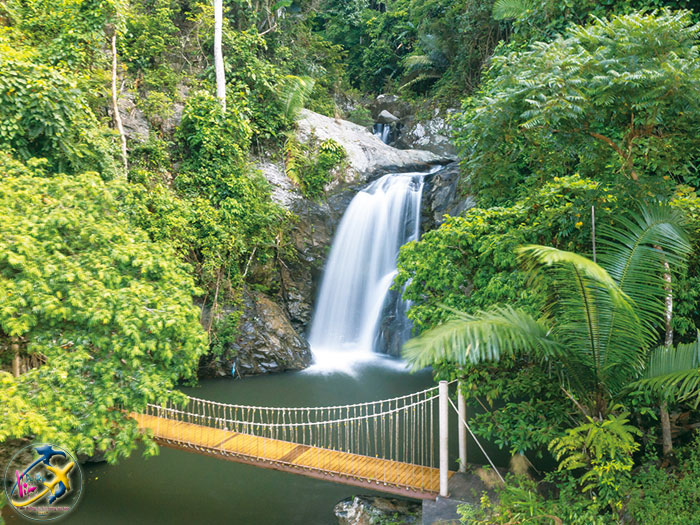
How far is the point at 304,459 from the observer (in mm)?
6449

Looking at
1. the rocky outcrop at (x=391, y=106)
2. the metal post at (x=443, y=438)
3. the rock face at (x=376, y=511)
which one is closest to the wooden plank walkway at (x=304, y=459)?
the metal post at (x=443, y=438)

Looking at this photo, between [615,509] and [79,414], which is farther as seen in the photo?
[79,414]

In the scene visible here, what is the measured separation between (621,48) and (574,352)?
3633 millimetres

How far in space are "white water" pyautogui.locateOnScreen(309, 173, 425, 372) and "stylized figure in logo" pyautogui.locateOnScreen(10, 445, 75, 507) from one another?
807 cm

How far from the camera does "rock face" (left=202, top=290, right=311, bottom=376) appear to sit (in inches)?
484

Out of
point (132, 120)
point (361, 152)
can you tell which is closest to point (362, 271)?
point (361, 152)

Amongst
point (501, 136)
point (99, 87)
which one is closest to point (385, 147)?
point (99, 87)

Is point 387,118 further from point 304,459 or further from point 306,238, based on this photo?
point 304,459

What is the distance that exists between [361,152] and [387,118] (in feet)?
18.8

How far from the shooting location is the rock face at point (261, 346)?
12.3 meters

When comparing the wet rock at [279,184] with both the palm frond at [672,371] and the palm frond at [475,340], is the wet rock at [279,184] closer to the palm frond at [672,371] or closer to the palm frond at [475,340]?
the palm frond at [475,340]

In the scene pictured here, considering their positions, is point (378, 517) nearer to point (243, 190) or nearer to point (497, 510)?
point (497, 510)

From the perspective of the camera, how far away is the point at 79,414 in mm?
4992

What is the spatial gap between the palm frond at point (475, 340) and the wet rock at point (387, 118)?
18645mm
